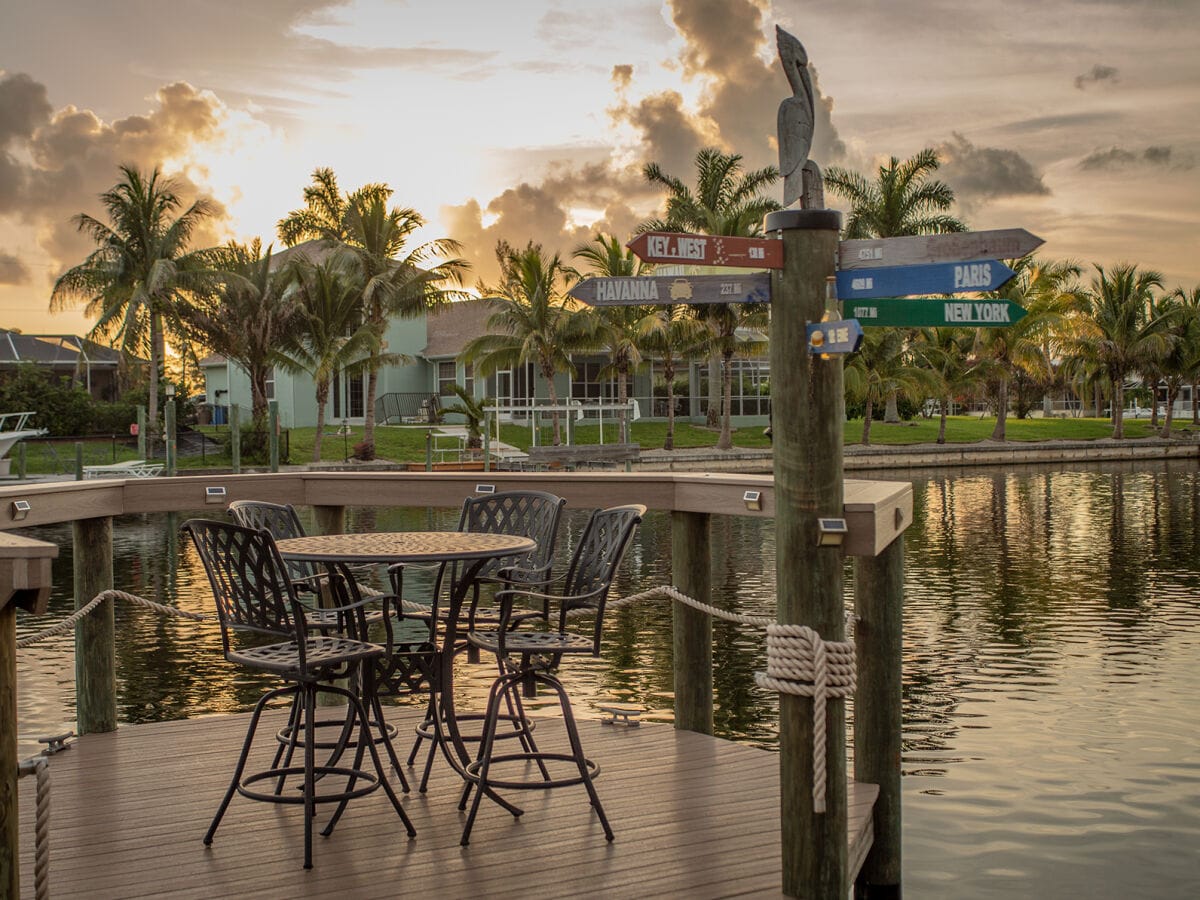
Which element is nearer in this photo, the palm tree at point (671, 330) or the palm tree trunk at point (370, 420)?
the palm tree trunk at point (370, 420)

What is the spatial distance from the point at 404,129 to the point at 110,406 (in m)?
12.2

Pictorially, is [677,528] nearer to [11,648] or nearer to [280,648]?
[280,648]

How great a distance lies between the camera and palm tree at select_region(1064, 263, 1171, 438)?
47344 mm

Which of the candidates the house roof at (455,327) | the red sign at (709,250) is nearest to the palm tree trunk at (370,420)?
the house roof at (455,327)

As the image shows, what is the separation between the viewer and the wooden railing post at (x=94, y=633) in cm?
538

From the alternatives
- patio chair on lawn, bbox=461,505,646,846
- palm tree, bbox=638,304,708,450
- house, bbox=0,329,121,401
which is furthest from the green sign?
house, bbox=0,329,121,401

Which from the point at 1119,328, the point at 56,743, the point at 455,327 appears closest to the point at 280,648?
the point at 56,743

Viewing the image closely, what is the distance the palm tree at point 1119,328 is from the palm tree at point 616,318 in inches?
819

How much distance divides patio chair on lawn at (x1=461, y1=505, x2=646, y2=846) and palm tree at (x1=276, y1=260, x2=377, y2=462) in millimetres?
27333

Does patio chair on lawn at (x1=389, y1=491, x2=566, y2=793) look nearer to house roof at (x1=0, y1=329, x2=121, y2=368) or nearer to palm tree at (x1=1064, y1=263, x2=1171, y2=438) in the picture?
house roof at (x1=0, y1=329, x2=121, y2=368)

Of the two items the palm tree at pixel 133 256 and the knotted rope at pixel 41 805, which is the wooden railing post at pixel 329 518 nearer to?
the knotted rope at pixel 41 805

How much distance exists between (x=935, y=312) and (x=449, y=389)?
Answer: 38.1 m

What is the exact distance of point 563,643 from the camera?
434cm

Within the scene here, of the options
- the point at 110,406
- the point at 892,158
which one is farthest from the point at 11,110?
the point at 892,158
